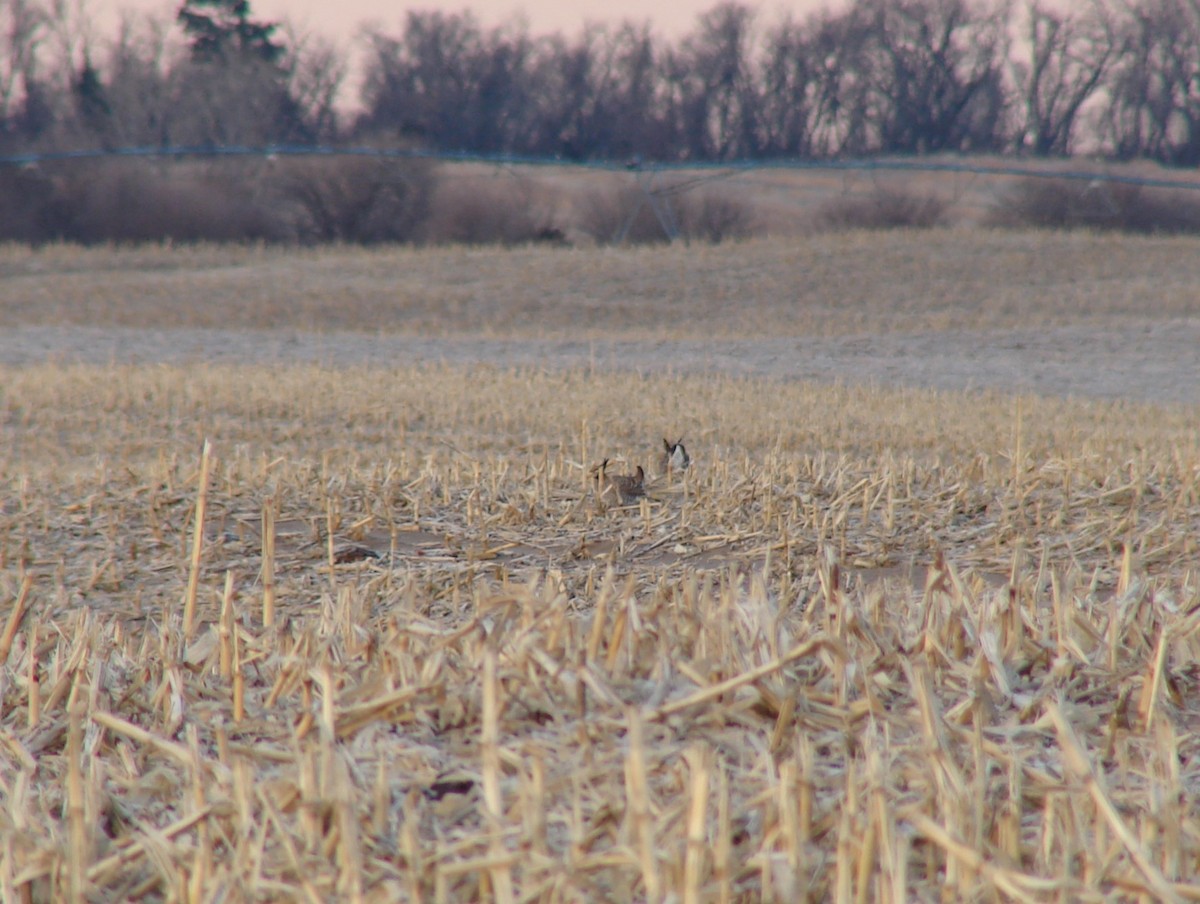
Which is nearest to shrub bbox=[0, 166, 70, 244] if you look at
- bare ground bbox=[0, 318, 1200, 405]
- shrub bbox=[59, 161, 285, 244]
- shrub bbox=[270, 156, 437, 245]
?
shrub bbox=[59, 161, 285, 244]

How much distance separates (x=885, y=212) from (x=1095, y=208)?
517 centimetres

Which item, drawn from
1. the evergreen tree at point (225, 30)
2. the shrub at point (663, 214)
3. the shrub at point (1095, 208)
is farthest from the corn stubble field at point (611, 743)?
the evergreen tree at point (225, 30)

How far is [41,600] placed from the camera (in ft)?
14.8

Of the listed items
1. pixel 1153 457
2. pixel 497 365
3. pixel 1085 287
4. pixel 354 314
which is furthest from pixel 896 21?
pixel 1153 457

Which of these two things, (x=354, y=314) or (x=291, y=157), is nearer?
(x=354, y=314)

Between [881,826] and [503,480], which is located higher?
[881,826]

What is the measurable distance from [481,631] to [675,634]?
41cm

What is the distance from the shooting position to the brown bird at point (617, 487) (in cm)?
543

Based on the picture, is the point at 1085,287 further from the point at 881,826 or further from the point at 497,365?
the point at 881,826

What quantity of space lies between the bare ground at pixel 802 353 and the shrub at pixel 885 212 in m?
13.0

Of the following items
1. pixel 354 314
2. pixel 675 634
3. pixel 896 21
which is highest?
pixel 896 21

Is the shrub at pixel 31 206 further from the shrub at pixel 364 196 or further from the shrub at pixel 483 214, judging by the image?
the shrub at pixel 483 214

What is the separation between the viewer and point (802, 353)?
17.4 metres

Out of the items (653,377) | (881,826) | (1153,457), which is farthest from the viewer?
(653,377)
